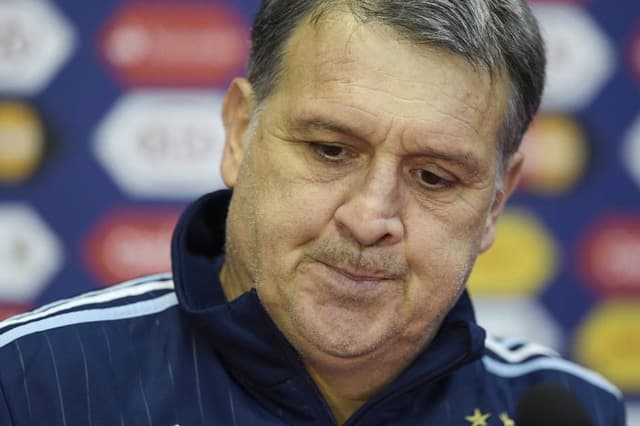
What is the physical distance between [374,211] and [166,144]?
1.54 meters

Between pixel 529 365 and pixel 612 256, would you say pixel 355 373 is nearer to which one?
pixel 529 365

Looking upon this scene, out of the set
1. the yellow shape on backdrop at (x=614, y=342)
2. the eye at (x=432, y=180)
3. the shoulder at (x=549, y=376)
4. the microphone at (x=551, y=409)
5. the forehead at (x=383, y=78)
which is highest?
the forehead at (x=383, y=78)

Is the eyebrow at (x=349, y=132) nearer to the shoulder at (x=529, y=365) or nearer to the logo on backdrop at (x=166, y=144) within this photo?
the shoulder at (x=529, y=365)

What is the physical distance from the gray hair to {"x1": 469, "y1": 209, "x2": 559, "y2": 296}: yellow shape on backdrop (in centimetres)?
135

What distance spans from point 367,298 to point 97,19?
1.68 m

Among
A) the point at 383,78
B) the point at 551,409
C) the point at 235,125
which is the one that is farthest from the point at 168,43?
the point at 551,409

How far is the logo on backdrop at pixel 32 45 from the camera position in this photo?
2.95 m

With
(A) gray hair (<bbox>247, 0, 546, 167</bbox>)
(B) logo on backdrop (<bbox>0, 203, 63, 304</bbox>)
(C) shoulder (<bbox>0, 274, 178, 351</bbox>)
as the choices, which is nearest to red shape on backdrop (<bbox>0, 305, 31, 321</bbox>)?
(B) logo on backdrop (<bbox>0, 203, 63, 304</bbox>)

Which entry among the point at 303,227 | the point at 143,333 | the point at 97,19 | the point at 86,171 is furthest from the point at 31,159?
the point at 303,227

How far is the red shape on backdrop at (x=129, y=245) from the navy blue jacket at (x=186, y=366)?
112cm

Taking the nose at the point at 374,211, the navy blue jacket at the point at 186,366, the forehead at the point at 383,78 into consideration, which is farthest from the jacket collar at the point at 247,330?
the forehead at the point at 383,78

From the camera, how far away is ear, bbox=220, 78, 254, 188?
1.86m

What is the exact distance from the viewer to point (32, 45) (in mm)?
2973

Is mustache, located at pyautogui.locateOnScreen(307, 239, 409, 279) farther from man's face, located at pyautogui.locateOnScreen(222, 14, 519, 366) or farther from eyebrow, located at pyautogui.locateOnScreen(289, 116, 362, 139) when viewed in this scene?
eyebrow, located at pyautogui.locateOnScreen(289, 116, 362, 139)
